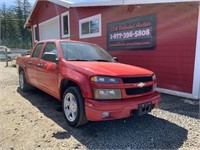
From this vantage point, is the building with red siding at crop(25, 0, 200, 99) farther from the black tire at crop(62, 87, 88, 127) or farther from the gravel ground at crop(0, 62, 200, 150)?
the black tire at crop(62, 87, 88, 127)

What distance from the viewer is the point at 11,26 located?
52.8 m

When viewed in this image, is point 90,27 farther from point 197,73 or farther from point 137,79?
point 137,79

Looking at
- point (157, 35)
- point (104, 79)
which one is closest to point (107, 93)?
point (104, 79)

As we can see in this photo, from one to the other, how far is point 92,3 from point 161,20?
3826 mm

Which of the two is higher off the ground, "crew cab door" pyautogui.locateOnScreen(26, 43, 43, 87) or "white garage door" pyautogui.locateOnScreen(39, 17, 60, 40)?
"white garage door" pyautogui.locateOnScreen(39, 17, 60, 40)

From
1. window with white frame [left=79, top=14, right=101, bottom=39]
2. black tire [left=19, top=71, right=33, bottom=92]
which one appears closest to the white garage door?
window with white frame [left=79, top=14, right=101, bottom=39]

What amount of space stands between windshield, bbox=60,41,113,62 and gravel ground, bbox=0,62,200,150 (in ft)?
4.66

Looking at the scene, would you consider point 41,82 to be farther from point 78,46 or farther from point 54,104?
point 78,46

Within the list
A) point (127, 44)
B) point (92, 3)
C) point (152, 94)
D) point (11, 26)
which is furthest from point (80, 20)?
point (11, 26)

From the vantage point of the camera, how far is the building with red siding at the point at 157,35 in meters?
6.53

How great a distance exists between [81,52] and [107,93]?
174 cm

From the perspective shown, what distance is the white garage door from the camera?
15.2 metres

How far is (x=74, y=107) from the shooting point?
14.0 feet

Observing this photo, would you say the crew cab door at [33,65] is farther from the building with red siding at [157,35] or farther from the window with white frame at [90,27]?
the window with white frame at [90,27]
